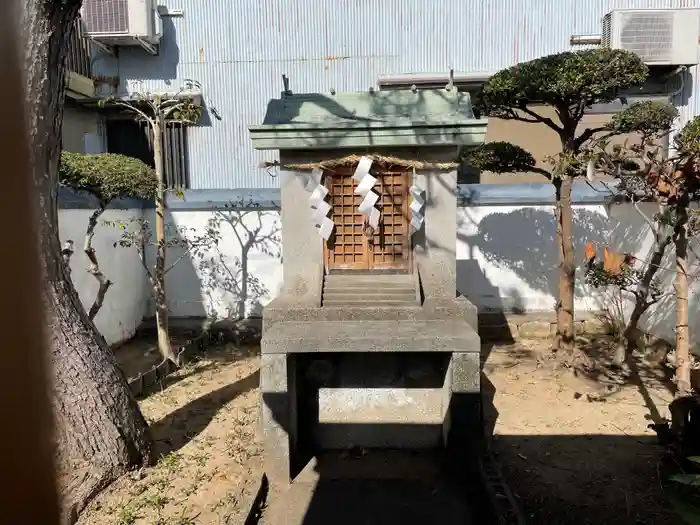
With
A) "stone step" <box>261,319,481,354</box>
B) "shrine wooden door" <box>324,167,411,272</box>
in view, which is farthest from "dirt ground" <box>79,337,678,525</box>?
"shrine wooden door" <box>324,167,411,272</box>

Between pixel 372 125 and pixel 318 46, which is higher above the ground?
pixel 318 46

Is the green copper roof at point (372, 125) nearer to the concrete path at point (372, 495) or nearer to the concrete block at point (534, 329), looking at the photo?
the concrete path at point (372, 495)

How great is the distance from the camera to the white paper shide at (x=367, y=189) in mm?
6734

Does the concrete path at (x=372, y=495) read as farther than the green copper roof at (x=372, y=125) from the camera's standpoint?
No

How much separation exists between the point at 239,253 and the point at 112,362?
558 centimetres

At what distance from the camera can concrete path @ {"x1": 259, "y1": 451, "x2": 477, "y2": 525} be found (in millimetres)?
4895

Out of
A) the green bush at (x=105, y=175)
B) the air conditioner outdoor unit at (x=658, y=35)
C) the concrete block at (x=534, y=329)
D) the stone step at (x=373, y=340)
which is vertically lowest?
the concrete block at (x=534, y=329)

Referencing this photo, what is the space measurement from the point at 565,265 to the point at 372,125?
3.84 metres

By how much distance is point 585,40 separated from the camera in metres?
10.9

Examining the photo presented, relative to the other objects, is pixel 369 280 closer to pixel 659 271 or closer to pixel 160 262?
pixel 160 262

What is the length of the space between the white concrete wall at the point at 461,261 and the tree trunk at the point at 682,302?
13.5 feet

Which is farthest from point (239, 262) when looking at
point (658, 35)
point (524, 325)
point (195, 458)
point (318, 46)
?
point (658, 35)

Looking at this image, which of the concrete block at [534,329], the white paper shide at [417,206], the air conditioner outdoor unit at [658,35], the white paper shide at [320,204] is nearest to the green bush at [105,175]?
the white paper shide at [320,204]

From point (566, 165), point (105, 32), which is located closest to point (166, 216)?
point (105, 32)
